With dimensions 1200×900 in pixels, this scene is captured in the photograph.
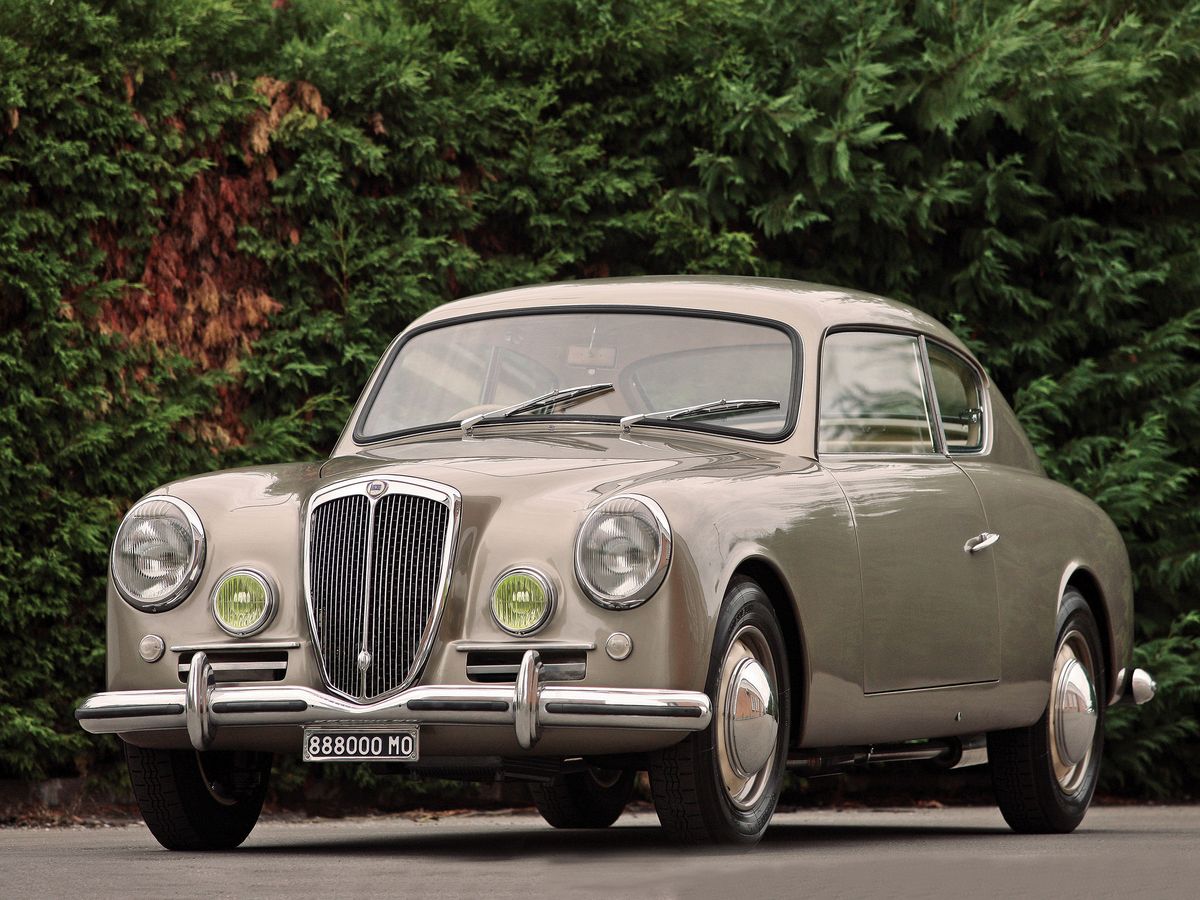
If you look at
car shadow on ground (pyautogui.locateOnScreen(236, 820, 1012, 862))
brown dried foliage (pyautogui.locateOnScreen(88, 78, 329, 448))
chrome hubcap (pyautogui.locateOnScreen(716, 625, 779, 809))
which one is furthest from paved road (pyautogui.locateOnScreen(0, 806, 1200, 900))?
brown dried foliage (pyautogui.locateOnScreen(88, 78, 329, 448))

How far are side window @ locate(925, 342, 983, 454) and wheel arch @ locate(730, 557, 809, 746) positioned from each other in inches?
70.5

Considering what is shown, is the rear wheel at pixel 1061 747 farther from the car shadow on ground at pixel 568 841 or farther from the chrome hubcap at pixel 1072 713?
the car shadow on ground at pixel 568 841

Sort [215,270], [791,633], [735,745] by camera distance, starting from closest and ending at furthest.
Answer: [735,745] < [791,633] < [215,270]

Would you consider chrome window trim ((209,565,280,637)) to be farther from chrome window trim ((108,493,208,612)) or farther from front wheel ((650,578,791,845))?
front wheel ((650,578,791,845))

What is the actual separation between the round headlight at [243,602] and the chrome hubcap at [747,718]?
4.48ft

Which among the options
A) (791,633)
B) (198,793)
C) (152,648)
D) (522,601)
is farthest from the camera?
(198,793)

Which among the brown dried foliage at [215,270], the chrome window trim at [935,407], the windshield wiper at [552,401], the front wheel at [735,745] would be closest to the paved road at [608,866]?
the front wheel at [735,745]

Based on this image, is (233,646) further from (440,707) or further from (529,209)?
(529,209)

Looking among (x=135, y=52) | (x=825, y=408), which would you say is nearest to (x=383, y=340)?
(x=135, y=52)

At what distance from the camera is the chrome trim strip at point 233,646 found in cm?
607

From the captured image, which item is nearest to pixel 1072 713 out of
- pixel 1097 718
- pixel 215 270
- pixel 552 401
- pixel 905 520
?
pixel 1097 718

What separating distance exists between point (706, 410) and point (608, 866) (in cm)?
183

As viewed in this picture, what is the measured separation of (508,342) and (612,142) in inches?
160

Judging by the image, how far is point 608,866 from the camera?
5.76 meters
